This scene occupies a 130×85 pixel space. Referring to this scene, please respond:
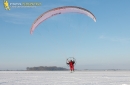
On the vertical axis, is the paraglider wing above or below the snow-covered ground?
above

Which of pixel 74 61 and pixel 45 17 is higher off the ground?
pixel 45 17

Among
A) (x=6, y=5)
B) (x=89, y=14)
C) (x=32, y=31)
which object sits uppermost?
(x=6, y=5)

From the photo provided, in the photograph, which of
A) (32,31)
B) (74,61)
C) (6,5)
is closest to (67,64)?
(74,61)

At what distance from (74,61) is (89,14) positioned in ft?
13.7

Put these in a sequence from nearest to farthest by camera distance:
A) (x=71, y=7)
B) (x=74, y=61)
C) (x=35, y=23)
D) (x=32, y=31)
A: (x=71, y=7) → (x=35, y=23) → (x=32, y=31) → (x=74, y=61)

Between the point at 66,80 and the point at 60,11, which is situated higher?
the point at 60,11

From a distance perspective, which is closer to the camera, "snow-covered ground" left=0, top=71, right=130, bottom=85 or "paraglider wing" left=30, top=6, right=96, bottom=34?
"paraglider wing" left=30, top=6, right=96, bottom=34

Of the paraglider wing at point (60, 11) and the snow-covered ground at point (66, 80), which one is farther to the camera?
the snow-covered ground at point (66, 80)

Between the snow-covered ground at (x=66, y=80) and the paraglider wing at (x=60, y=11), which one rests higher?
the paraglider wing at (x=60, y=11)

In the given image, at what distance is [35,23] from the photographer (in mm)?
13141

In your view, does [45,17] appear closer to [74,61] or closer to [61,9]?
[61,9]

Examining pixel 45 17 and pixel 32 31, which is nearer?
pixel 45 17

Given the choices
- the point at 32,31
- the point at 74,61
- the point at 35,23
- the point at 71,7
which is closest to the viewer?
the point at 71,7

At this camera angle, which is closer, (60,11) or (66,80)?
(60,11)
